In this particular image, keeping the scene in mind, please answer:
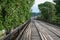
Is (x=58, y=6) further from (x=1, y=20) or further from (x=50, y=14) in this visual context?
(x=1, y=20)

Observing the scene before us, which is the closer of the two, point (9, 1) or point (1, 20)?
point (1, 20)

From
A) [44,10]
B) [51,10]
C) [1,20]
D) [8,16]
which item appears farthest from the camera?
[44,10]

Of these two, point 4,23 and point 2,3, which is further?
point 4,23

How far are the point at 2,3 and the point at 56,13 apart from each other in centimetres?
13658

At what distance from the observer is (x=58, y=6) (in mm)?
157125

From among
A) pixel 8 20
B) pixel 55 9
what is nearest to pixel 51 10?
pixel 55 9

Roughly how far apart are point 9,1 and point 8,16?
178 cm

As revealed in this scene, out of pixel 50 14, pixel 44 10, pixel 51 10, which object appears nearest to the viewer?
pixel 50 14

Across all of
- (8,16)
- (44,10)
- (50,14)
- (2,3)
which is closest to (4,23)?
(8,16)

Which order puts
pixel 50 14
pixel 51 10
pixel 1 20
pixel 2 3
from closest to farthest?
pixel 2 3 → pixel 1 20 → pixel 50 14 → pixel 51 10

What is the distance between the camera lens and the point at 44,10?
589 ft

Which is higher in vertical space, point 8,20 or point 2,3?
point 2,3

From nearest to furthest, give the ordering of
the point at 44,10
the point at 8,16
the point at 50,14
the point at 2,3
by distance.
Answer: the point at 2,3 < the point at 8,16 < the point at 50,14 < the point at 44,10

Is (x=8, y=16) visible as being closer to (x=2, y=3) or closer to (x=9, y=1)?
(x=9, y=1)
